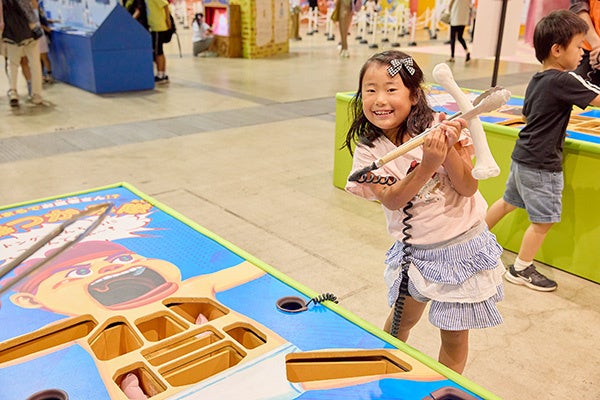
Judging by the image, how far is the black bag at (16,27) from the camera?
5.56 m

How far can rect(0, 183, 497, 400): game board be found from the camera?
1.18m

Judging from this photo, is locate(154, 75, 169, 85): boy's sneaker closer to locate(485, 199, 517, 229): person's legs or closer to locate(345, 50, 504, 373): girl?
locate(485, 199, 517, 229): person's legs

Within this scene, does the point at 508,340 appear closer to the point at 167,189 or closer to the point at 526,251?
the point at 526,251

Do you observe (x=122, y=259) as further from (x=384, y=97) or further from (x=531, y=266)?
(x=531, y=266)

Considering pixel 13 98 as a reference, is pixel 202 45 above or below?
above

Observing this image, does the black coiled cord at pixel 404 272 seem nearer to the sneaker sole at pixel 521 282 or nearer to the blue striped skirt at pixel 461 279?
the blue striped skirt at pixel 461 279

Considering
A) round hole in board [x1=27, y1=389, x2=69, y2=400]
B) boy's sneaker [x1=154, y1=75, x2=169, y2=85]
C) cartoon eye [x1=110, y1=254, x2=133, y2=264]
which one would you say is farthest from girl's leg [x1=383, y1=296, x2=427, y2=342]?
boy's sneaker [x1=154, y1=75, x2=169, y2=85]

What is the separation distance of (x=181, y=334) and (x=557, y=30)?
189 cm

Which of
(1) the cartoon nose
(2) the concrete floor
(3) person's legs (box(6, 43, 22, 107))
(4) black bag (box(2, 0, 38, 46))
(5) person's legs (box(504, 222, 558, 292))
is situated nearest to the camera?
(1) the cartoon nose

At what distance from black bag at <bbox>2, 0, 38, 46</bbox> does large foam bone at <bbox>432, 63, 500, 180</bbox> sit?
554cm

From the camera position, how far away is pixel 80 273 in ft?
5.51

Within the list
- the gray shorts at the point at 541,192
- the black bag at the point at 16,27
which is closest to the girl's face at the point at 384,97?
the gray shorts at the point at 541,192

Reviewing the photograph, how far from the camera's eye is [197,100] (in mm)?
6746

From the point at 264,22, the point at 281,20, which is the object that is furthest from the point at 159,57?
the point at 281,20
